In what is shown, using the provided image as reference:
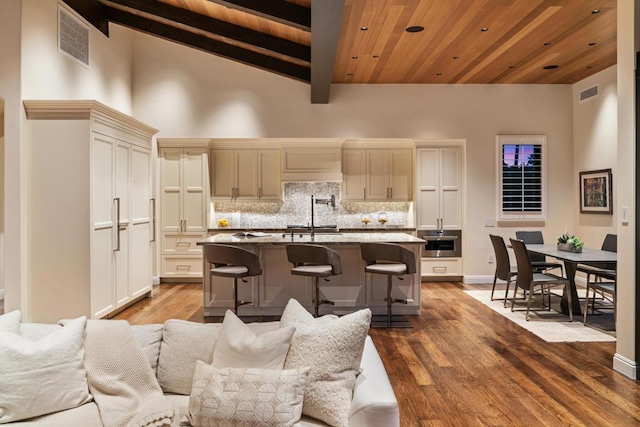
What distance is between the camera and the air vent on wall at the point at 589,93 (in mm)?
6965

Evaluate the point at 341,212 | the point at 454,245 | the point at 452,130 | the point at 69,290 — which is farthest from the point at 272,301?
the point at 452,130

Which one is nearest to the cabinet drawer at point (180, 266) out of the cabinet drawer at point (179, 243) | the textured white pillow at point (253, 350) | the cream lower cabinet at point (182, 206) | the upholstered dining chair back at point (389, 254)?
the cream lower cabinet at point (182, 206)

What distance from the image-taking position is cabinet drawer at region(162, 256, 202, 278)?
764 cm

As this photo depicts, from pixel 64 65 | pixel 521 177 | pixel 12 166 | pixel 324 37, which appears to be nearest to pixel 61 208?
pixel 12 166

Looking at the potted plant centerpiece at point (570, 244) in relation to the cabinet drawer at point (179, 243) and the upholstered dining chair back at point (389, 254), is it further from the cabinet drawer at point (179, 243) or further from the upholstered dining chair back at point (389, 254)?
the cabinet drawer at point (179, 243)

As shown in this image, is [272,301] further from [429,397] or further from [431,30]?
[431,30]

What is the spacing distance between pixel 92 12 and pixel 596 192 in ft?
25.0

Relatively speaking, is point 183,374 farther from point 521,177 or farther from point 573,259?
point 521,177

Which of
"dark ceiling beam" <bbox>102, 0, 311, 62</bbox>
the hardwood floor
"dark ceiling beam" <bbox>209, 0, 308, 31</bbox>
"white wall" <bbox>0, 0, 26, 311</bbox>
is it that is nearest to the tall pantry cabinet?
"white wall" <bbox>0, 0, 26, 311</bbox>

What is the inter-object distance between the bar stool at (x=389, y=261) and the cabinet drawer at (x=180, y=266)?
3631 millimetres

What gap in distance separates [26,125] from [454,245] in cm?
625

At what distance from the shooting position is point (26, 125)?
473cm

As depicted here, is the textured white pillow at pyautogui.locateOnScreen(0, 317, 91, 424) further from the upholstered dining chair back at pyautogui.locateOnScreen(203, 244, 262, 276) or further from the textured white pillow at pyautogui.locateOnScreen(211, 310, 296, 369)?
the upholstered dining chair back at pyautogui.locateOnScreen(203, 244, 262, 276)

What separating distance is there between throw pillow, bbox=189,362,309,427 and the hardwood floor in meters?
1.35
